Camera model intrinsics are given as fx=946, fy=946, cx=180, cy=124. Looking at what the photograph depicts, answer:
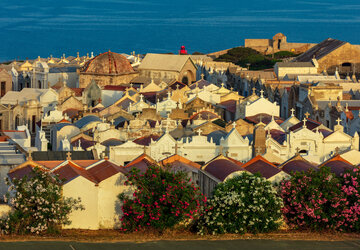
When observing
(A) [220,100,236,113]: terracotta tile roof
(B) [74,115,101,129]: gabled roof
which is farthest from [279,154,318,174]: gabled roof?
(A) [220,100,236,113]: terracotta tile roof

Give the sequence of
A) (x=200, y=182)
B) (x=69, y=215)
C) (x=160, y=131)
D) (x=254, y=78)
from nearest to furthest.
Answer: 1. (x=69, y=215)
2. (x=200, y=182)
3. (x=160, y=131)
4. (x=254, y=78)

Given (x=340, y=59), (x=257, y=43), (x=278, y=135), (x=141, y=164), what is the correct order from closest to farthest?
(x=141, y=164), (x=278, y=135), (x=340, y=59), (x=257, y=43)

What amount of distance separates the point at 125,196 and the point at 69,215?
2.30 m

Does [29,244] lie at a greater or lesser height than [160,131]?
lesser

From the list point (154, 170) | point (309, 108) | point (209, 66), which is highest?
point (209, 66)

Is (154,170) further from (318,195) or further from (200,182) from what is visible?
(318,195)

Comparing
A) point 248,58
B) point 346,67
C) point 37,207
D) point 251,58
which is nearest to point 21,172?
point 37,207

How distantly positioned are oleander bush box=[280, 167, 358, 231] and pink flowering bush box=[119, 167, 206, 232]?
140 inches

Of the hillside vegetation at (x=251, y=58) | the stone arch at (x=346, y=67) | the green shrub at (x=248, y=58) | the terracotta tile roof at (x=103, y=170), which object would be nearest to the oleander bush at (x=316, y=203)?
the terracotta tile roof at (x=103, y=170)

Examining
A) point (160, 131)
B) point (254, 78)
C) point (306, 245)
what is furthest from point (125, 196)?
point (254, 78)

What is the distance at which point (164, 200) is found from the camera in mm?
36469

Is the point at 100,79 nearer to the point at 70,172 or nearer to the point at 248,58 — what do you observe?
the point at 248,58

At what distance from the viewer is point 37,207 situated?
35.8 meters

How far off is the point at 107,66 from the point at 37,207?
200 ft
